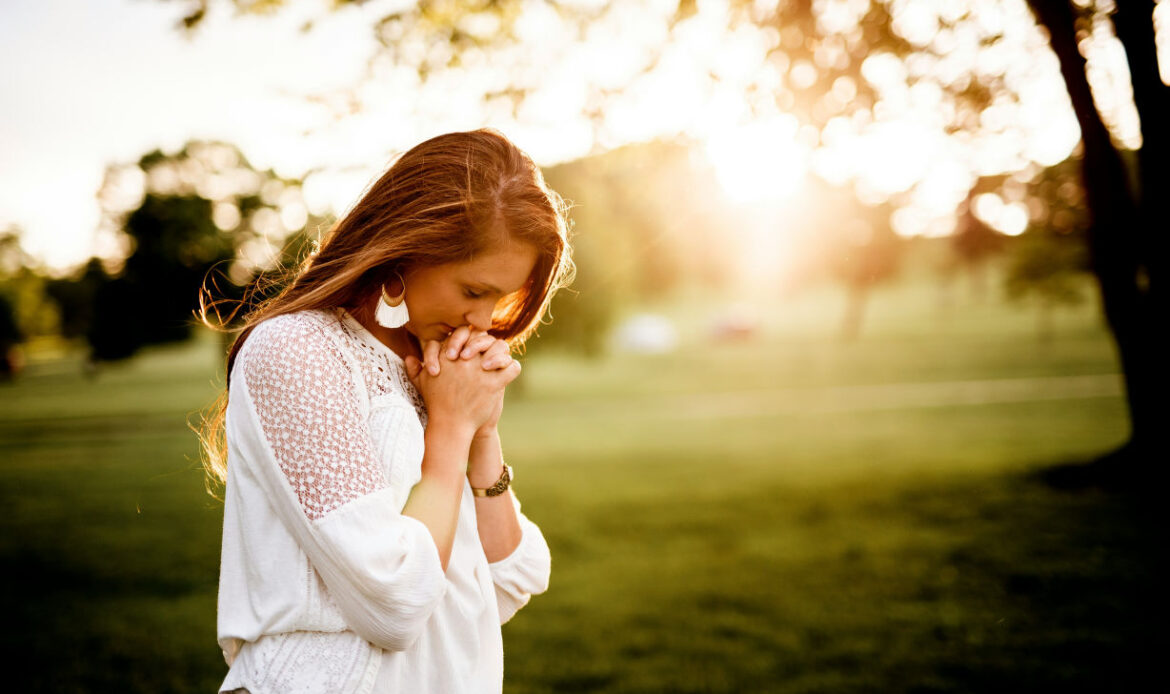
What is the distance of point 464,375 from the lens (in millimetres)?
1815

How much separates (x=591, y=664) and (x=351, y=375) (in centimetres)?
417

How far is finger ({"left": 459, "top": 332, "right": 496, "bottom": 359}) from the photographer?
1851mm

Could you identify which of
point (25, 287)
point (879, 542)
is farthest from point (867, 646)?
point (25, 287)

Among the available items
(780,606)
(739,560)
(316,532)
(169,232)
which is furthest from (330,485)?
(169,232)

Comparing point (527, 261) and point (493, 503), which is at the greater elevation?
point (527, 261)

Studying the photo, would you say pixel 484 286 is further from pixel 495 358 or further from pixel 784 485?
pixel 784 485

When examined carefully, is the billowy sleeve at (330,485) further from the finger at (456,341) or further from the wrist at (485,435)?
the wrist at (485,435)

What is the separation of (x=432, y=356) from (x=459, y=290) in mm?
177

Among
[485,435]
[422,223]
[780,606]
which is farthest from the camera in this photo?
[780,606]

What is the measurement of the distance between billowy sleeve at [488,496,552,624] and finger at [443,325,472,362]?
495 millimetres

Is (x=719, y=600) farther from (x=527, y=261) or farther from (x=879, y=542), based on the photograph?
(x=527, y=261)

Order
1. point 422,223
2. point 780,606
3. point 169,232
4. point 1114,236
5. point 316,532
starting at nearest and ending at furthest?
point 316,532, point 422,223, point 780,606, point 1114,236, point 169,232

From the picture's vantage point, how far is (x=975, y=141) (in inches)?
332

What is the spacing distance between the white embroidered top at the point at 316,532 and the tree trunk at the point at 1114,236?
5.96 m
